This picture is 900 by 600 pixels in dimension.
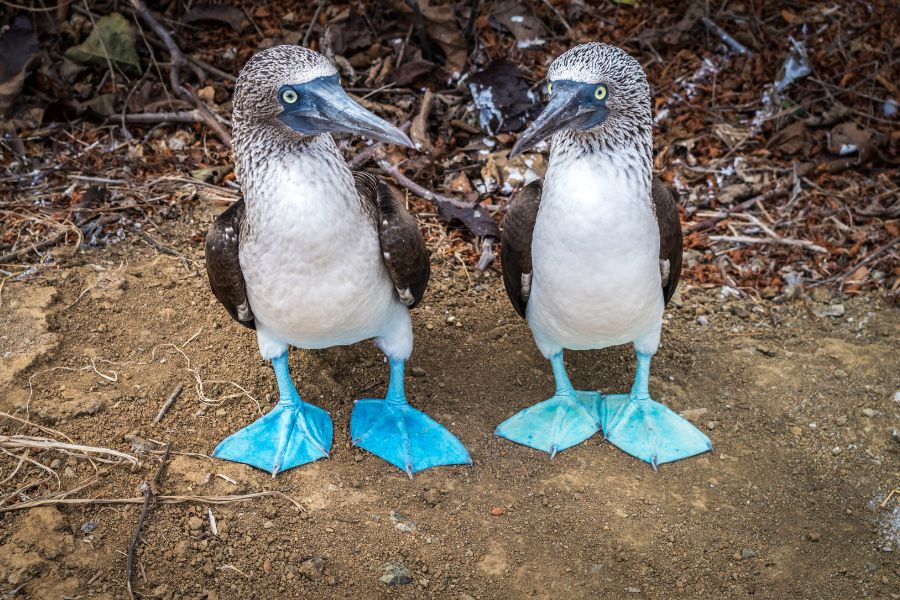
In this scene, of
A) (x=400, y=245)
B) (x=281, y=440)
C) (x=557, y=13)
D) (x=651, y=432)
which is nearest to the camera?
(x=400, y=245)

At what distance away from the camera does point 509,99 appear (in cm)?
591

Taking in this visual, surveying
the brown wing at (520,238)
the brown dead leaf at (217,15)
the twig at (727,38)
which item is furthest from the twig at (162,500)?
the twig at (727,38)

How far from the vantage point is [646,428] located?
4.00m

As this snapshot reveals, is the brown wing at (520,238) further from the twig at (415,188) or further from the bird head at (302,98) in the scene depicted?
the twig at (415,188)

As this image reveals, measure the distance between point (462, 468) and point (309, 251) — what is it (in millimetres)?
1220

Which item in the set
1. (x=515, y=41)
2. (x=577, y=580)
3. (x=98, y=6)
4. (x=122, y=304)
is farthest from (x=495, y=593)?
(x=98, y=6)

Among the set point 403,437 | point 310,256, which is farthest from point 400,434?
point 310,256

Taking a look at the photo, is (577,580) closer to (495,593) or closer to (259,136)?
(495,593)

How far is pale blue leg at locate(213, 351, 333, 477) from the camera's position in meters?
3.81

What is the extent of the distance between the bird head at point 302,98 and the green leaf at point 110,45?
10.5ft

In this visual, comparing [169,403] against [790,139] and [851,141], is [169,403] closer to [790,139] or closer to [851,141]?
[790,139]

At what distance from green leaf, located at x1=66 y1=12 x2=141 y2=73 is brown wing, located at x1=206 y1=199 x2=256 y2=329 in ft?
9.83

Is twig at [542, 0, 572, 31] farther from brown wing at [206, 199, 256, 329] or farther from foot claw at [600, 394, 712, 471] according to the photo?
brown wing at [206, 199, 256, 329]

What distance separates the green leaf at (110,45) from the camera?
604 centimetres
